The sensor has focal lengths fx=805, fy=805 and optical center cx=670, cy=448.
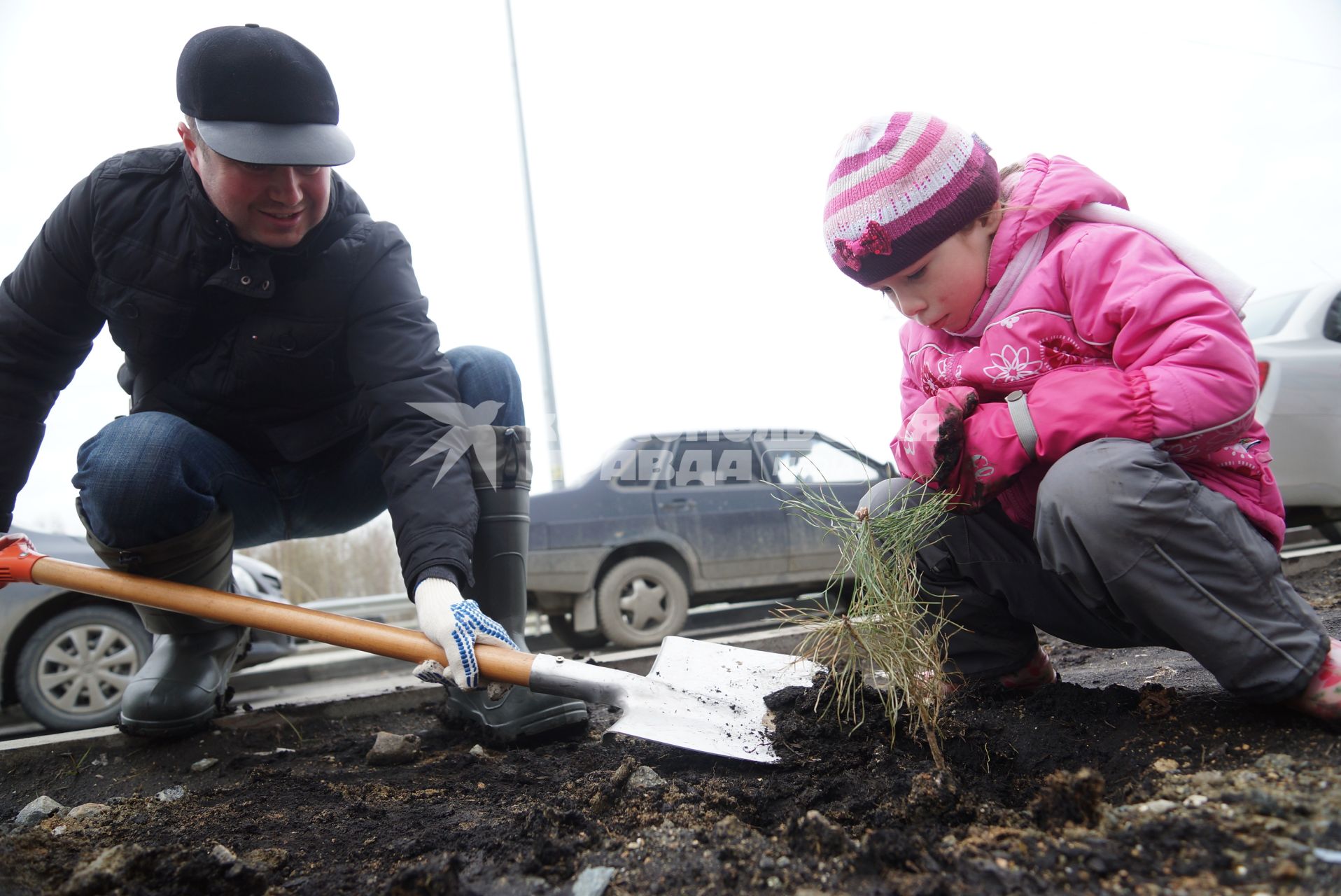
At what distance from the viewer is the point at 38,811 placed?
173cm

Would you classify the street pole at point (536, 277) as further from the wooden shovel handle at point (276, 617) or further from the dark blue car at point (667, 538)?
the wooden shovel handle at point (276, 617)

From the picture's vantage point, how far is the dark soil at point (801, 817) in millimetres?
989

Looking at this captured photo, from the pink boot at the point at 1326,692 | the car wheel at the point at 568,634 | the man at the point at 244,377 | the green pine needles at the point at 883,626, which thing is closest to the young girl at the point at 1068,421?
the pink boot at the point at 1326,692

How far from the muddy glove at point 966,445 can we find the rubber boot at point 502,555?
3.46 feet

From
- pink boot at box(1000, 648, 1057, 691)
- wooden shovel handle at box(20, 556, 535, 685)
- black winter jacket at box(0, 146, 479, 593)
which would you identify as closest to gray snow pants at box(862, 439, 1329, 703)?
pink boot at box(1000, 648, 1057, 691)

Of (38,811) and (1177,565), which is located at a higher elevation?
(1177,565)

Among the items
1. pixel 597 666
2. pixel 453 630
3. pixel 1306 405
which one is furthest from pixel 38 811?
pixel 1306 405

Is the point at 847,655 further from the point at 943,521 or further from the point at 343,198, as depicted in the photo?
the point at 343,198

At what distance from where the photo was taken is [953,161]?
65.0 inches

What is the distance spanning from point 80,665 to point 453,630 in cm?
313

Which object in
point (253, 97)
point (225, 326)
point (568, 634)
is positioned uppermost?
point (253, 97)

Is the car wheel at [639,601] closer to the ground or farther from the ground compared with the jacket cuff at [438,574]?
closer to the ground

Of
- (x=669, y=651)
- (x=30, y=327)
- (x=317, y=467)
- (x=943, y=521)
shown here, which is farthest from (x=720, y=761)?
(x=30, y=327)

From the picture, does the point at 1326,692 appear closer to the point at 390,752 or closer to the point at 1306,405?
the point at 390,752
